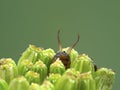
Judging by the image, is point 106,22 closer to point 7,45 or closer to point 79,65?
point 7,45

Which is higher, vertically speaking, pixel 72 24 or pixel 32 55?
pixel 72 24

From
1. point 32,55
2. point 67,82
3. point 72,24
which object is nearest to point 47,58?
point 32,55

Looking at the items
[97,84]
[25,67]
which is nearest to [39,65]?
[25,67]

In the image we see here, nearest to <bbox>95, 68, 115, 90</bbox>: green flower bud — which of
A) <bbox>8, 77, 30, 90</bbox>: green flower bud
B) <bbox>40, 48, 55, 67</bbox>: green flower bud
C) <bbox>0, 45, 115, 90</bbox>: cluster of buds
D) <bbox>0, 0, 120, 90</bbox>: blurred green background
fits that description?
<bbox>0, 45, 115, 90</bbox>: cluster of buds

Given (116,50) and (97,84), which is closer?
(97,84)

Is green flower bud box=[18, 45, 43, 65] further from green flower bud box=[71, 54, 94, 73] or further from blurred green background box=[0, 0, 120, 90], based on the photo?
blurred green background box=[0, 0, 120, 90]

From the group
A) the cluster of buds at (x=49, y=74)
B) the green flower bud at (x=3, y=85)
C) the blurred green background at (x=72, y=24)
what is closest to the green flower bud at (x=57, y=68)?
the cluster of buds at (x=49, y=74)

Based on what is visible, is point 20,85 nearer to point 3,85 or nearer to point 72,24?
point 3,85

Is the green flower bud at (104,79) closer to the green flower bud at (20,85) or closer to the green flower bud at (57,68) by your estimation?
the green flower bud at (57,68)
